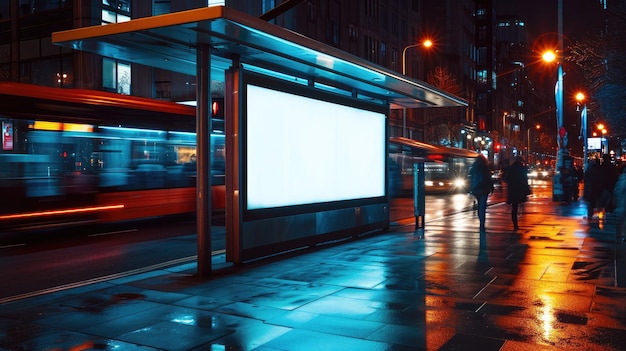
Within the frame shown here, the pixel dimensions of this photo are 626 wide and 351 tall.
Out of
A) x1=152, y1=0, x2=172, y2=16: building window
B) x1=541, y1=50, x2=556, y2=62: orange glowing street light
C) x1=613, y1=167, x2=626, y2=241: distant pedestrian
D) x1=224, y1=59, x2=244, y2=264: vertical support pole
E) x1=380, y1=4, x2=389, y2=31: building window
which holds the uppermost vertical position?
x1=380, y1=4, x2=389, y2=31: building window

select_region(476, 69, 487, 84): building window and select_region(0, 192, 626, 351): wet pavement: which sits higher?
select_region(476, 69, 487, 84): building window

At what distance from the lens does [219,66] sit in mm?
10227

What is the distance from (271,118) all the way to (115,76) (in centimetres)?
2835

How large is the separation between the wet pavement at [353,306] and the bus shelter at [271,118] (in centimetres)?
79

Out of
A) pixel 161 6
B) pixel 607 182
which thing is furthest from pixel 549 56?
pixel 161 6

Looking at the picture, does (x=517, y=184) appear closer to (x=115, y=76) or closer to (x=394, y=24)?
(x=115, y=76)

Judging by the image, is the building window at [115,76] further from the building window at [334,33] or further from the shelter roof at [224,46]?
the shelter roof at [224,46]

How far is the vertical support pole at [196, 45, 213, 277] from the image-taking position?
8359 millimetres

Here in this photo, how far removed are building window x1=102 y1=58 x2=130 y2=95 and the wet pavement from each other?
27.7 m

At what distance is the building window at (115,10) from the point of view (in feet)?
112

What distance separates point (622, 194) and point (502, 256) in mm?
2816

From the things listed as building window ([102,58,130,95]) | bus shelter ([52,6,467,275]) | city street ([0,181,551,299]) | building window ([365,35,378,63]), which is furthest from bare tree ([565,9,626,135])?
building window ([365,35,378,63])

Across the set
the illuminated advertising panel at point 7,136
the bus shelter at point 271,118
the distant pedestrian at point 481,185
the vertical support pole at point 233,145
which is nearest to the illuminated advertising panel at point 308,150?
the bus shelter at point 271,118

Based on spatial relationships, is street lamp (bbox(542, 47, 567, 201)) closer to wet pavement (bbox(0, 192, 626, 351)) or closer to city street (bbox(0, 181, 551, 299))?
wet pavement (bbox(0, 192, 626, 351))
